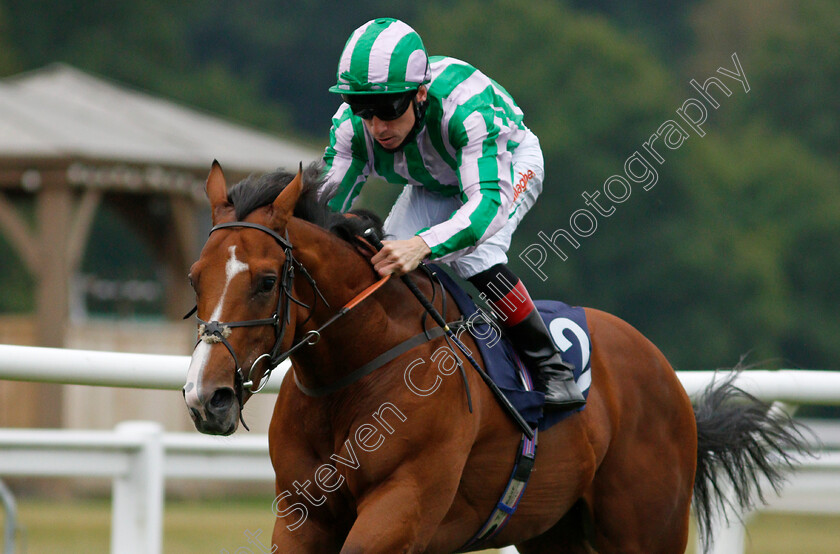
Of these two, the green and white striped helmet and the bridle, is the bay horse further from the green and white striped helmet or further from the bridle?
the green and white striped helmet

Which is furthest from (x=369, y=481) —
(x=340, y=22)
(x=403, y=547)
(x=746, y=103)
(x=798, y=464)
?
(x=340, y=22)

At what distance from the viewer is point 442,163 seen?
14.1ft

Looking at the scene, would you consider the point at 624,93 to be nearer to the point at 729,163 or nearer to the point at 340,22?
the point at 729,163

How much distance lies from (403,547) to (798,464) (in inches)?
91.0

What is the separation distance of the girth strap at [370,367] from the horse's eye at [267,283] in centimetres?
47

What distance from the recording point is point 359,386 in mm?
3818

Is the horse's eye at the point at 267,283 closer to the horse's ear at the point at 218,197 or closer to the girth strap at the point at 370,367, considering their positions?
the horse's ear at the point at 218,197

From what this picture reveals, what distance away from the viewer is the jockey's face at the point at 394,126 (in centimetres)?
405

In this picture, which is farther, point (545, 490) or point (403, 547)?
point (545, 490)

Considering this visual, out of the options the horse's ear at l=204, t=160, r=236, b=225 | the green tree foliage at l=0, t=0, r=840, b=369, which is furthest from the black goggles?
the green tree foliage at l=0, t=0, r=840, b=369

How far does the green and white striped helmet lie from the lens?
3.88 metres

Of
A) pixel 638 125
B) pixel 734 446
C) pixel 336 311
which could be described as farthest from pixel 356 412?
pixel 638 125

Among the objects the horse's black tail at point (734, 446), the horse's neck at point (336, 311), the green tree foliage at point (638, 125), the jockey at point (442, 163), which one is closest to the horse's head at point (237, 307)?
the horse's neck at point (336, 311)

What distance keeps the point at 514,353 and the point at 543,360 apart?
0.10m
